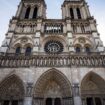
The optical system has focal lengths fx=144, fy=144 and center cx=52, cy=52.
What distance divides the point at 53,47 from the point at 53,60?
3.31m

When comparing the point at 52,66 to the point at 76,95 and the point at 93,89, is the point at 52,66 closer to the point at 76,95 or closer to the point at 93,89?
the point at 76,95

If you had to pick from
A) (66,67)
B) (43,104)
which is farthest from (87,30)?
(43,104)

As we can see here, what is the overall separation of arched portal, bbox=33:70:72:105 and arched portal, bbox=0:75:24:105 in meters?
1.64

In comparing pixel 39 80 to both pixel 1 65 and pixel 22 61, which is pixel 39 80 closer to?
pixel 22 61

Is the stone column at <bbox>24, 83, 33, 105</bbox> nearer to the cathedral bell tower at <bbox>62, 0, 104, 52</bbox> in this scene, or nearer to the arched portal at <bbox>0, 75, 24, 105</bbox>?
the arched portal at <bbox>0, 75, 24, 105</bbox>

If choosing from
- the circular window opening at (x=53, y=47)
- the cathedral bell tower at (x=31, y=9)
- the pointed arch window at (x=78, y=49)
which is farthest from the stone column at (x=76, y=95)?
the cathedral bell tower at (x=31, y=9)

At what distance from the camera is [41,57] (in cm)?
1566

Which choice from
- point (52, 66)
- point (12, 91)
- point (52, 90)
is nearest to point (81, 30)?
point (52, 66)

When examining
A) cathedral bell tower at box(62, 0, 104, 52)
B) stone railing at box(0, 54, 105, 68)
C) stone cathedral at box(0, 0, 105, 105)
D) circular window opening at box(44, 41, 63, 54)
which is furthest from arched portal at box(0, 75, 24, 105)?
cathedral bell tower at box(62, 0, 104, 52)

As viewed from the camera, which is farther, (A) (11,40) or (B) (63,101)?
(A) (11,40)

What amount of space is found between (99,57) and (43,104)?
7.69 metres

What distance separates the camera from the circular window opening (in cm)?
1782

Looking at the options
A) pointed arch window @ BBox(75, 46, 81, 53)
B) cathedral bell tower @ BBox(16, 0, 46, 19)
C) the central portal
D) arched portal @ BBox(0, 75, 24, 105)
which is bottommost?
the central portal

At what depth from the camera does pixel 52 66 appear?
14.9 m
